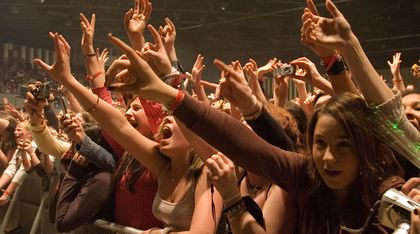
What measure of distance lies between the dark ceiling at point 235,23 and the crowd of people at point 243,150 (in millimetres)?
5451

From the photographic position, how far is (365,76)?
1.07m

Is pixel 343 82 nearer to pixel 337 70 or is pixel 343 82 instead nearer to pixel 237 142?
pixel 337 70

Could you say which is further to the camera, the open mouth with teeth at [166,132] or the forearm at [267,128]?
the open mouth with teeth at [166,132]

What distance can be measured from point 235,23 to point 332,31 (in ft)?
23.9

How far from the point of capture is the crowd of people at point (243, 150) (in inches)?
40.3

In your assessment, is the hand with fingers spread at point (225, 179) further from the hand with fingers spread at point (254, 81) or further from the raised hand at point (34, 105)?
the raised hand at point (34, 105)

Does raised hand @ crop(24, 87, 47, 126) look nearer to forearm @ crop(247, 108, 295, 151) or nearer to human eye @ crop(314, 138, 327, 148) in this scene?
forearm @ crop(247, 108, 295, 151)

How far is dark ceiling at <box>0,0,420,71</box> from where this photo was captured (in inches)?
266

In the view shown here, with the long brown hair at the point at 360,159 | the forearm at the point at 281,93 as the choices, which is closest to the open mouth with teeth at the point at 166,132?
the long brown hair at the point at 360,159

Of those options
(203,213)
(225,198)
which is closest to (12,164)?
(203,213)

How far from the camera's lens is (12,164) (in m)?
3.18

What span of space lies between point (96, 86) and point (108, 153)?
0.32 m

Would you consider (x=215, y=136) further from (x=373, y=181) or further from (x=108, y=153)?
(x=108, y=153)

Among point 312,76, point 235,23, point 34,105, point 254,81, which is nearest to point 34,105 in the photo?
point 34,105
